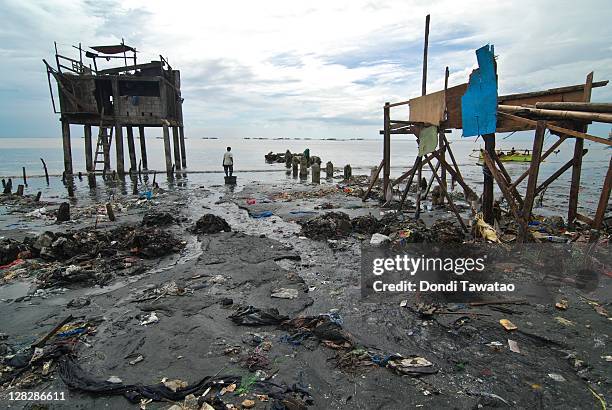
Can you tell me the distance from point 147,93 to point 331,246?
21912 millimetres

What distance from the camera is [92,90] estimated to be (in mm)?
20562

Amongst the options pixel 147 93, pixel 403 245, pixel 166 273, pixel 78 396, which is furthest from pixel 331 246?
pixel 147 93

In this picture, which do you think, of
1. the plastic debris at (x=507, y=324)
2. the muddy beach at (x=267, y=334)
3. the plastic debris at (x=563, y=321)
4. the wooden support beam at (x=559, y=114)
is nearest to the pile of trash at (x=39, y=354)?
the muddy beach at (x=267, y=334)

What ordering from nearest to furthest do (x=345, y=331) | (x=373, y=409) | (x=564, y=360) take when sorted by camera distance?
(x=373, y=409) → (x=564, y=360) → (x=345, y=331)

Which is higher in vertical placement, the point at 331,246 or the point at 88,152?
the point at 88,152

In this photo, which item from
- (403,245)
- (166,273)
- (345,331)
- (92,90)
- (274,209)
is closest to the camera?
(345,331)

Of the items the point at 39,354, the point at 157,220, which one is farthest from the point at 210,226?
the point at 39,354

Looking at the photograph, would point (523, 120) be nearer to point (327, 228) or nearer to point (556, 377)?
point (556, 377)

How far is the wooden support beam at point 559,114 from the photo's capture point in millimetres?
4952

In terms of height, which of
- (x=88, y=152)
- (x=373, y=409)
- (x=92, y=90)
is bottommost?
(x=373, y=409)

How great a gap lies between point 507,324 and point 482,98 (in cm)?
473

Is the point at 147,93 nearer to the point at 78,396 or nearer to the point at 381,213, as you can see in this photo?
the point at 381,213

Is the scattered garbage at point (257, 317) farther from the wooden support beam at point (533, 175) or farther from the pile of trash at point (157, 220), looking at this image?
the pile of trash at point (157, 220)

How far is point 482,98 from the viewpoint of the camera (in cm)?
722
